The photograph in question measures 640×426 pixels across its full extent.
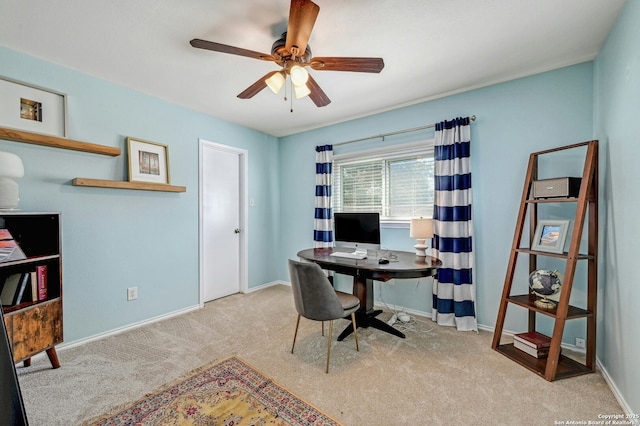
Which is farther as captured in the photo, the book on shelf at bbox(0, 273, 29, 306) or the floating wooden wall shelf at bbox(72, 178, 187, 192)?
the floating wooden wall shelf at bbox(72, 178, 187, 192)

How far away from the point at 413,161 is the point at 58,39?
328 cm

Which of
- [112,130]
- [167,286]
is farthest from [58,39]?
[167,286]

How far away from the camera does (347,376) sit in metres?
1.98

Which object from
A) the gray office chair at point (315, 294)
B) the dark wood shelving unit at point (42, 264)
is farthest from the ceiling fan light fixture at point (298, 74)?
the dark wood shelving unit at point (42, 264)

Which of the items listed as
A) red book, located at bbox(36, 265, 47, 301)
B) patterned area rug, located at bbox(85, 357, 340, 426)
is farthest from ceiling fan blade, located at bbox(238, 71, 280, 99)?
patterned area rug, located at bbox(85, 357, 340, 426)

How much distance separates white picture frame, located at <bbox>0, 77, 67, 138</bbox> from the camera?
81.9 inches

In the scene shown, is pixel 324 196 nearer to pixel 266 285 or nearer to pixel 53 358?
pixel 266 285

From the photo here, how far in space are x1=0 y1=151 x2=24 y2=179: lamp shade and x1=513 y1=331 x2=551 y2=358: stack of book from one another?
393cm

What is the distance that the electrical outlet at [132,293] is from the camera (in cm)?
A: 276

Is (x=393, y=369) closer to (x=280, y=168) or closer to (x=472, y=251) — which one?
(x=472, y=251)

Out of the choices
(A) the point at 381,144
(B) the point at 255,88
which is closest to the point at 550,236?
(A) the point at 381,144

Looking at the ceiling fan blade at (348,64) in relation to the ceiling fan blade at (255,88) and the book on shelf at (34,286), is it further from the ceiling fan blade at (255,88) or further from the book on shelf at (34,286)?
the book on shelf at (34,286)

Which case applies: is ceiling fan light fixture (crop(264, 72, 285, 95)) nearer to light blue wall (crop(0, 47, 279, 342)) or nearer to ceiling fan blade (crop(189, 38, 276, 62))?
ceiling fan blade (crop(189, 38, 276, 62))

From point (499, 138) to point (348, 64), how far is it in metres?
1.75
